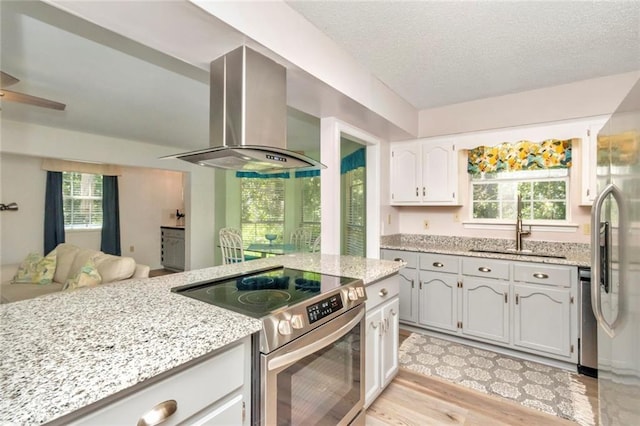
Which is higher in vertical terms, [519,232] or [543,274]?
[519,232]

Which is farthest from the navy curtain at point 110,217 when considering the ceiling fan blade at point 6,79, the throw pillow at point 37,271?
the ceiling fan blade at point 6,79

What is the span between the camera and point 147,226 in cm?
651

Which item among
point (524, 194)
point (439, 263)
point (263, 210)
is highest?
point (524, 194)

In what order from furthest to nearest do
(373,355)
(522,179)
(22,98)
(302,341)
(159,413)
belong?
(522,179), (22,98), (373,355), (302,341), (159,413)

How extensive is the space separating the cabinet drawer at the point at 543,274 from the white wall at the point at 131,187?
509 centimetres

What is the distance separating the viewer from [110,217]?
579 centimetres

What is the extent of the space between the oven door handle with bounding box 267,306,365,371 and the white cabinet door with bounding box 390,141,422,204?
2121 mm

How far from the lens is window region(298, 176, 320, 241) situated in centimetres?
539

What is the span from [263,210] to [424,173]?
3.40 metres

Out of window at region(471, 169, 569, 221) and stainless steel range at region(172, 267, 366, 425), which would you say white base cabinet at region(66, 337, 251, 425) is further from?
window at region(471, 169, 569, 221)

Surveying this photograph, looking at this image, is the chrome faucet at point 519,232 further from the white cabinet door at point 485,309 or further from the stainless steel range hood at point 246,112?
the stainless steel range hood at point 246,112

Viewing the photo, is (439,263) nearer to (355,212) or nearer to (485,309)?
(485,309)

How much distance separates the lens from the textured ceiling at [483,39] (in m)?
1.71

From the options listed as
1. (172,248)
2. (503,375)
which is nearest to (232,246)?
(172,248)
